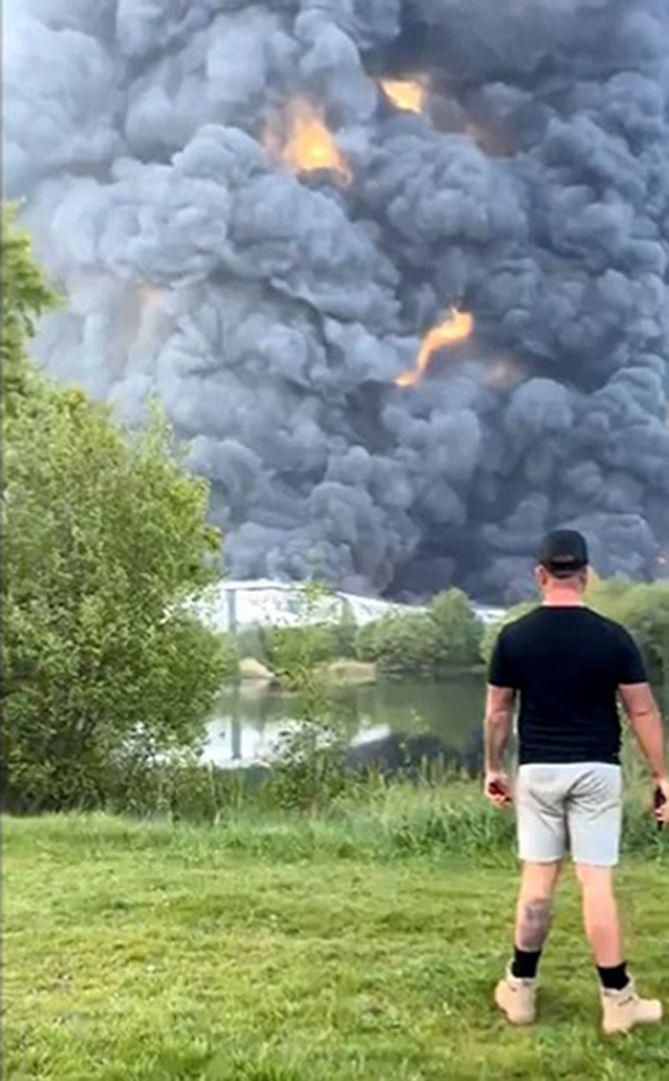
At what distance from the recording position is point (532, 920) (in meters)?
2.63

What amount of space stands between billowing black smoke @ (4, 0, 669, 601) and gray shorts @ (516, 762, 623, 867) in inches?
17.4

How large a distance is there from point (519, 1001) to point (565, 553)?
0.70m

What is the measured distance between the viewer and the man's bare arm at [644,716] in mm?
2512

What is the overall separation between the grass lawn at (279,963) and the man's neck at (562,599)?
1.45ft

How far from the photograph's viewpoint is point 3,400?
2.47m

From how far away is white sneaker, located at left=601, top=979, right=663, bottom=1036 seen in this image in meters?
2.61

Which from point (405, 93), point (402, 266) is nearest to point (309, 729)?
point (402, 266)

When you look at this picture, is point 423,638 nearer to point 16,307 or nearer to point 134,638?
point 134,638

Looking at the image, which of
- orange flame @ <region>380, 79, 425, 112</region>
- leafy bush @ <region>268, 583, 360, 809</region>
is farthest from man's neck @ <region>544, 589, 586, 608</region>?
orange flame @ <region>380, 79, 425, 112</region>

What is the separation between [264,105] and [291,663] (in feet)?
3.23

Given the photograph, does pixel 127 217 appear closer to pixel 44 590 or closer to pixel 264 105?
pixel 264 105

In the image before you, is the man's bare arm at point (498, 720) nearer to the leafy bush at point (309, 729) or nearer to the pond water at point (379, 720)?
the pond water at point (379, 720)

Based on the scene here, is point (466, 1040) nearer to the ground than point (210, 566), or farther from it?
nearer to the ground

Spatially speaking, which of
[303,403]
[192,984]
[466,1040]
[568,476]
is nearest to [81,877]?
[192,984]
